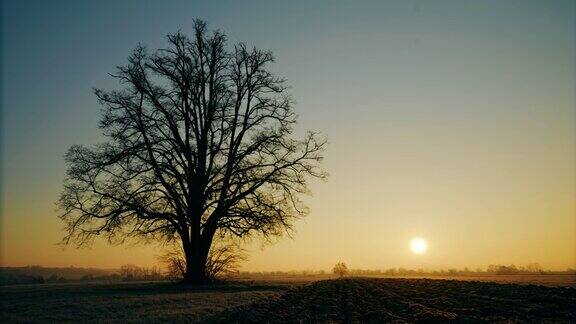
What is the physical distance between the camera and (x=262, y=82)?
30.4m

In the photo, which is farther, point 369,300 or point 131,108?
→ point 131,108

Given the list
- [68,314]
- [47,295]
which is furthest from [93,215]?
[68,314]

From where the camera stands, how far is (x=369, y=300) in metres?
18.6

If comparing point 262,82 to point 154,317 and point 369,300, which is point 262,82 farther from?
point 154,317

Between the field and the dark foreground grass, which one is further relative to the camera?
the dark foreground grass

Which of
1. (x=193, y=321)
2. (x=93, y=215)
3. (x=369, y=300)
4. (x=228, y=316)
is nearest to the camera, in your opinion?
(x=193, y=321)

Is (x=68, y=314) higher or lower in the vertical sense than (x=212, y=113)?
lower

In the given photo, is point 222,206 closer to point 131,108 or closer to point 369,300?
point 131,108

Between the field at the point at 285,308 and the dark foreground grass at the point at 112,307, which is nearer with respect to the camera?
the field at the point at 285,308

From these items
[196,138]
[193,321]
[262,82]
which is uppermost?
[262,82]

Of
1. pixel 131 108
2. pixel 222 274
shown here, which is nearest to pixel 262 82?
pixel 131 108

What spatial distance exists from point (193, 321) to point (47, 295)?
11255 millimetres

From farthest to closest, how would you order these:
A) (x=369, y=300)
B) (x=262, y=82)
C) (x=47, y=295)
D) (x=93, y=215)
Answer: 1. (x=262, y=82)
2. (x=93, y=215)
3. (x=47, y=295)
4. (x=369, y=300)

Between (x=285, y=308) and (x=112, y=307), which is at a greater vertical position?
(x=112, y=307)
